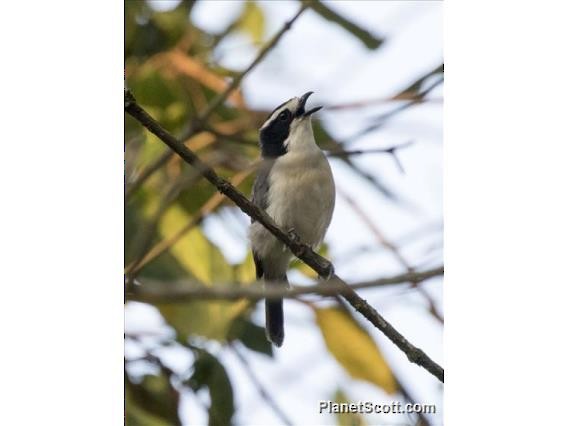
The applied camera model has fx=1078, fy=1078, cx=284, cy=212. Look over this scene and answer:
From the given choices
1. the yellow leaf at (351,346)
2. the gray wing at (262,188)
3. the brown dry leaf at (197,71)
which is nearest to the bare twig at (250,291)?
the yellow leaf at (351,346)

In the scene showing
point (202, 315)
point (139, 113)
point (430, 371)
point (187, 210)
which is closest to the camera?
point (139, 113)

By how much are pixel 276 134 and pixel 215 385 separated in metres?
0.83

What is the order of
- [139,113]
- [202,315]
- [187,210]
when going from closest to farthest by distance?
[139,113], [202,315], [187,210]

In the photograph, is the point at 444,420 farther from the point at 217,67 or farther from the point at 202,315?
the point at 217,67

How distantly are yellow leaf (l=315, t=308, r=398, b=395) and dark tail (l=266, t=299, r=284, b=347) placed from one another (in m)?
0.11

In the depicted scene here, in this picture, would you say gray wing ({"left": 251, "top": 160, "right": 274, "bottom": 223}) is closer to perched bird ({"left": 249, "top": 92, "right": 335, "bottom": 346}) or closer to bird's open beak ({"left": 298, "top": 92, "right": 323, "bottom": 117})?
perched bird ({"left": 249, "top": 92, "right": 335, "bottom": 346})

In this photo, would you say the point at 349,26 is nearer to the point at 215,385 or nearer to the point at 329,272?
the point at 329,272

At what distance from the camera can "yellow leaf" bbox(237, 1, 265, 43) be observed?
338 cm

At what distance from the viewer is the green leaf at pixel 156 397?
3136 millimetres

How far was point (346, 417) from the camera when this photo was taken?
9.59 ft

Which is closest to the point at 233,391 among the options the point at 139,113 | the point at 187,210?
the point at 187,210

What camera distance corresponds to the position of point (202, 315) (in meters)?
3.05

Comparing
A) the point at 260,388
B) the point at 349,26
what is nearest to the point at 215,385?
the point at 260,388

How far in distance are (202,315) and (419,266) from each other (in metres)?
0.64
